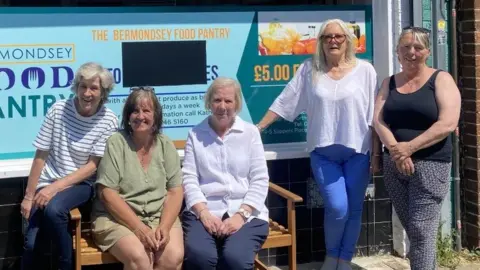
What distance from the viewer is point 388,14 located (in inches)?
217

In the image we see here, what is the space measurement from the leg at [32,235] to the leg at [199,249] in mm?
856

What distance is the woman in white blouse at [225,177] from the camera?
4.37 meters

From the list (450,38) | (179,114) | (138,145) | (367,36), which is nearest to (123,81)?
(179,114)

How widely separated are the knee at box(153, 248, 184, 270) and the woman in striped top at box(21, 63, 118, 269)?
545mm

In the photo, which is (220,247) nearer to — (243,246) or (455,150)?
(243,246)

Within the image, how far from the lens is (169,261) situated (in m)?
4.22

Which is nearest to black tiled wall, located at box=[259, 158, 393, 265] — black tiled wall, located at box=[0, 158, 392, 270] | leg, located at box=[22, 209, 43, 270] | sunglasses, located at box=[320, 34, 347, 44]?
black tiled wall, located at box=[0, 158, 392, 270]

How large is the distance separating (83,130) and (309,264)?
2.00 metres

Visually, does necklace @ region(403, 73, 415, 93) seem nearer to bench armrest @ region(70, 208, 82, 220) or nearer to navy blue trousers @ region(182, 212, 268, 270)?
navy blue trousers @ region(182, 212, 268, 270)

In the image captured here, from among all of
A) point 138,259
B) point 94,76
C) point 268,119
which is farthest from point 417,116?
A: point 94,76

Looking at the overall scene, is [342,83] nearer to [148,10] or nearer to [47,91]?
[148,10]

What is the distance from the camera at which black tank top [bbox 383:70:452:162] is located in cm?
436

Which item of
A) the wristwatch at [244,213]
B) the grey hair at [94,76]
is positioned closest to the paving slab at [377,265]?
the wristwatch at [244,213]

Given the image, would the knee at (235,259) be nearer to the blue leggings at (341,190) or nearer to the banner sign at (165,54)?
the blue leggings at (341,190)
